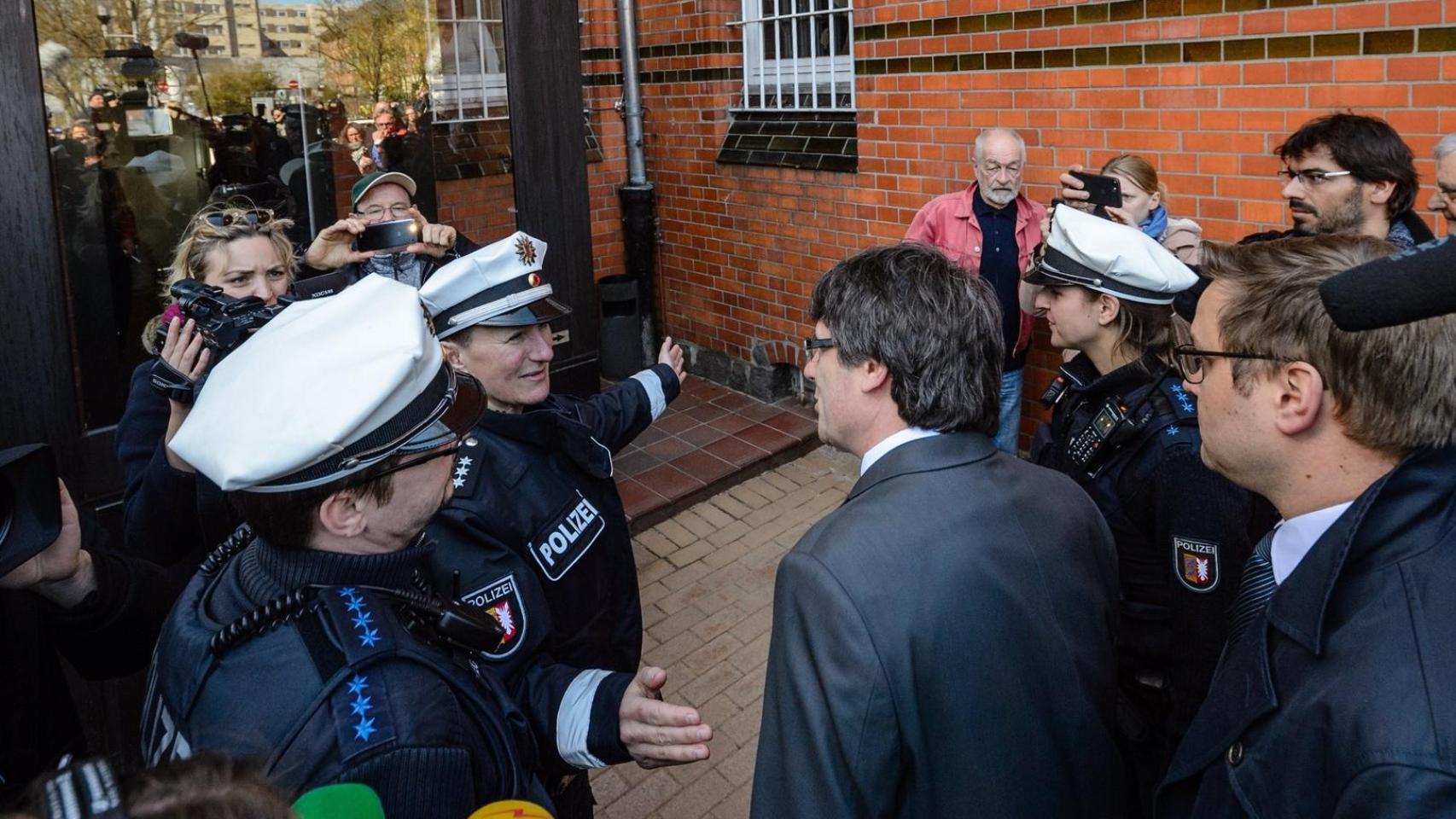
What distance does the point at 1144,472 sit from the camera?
2.33 m

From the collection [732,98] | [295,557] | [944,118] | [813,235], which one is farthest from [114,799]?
[732,98]

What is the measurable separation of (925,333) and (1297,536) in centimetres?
67

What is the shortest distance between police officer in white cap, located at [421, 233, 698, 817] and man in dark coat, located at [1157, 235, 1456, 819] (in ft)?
4.39

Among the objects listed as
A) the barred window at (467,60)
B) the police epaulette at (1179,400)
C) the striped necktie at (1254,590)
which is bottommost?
the striped necktie at (1254,590)

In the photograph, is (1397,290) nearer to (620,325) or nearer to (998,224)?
(998,224)

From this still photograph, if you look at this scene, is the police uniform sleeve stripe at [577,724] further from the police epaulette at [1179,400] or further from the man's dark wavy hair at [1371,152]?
the man's dark wavy hair at [1371,152]

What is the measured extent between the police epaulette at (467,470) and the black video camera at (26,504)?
74cm

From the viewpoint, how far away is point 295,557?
156 cm

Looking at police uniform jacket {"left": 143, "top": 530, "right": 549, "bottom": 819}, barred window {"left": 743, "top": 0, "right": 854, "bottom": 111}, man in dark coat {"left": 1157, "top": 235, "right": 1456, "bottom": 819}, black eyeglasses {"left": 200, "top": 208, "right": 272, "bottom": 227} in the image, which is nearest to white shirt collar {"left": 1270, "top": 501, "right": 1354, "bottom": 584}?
man in dark coat {"left": 1157, "top": 235, "right": 1456, "bottom": 819}

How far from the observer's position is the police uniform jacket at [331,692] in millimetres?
1321

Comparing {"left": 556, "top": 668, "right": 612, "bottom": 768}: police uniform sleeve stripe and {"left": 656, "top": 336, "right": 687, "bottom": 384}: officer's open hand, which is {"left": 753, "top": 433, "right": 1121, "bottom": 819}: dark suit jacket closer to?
{"left": 556, "top": 668, "right": 612, "bottom": 768}: police uniform sleeve stripe

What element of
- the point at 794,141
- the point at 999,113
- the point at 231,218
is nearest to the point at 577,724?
the point at 231,218

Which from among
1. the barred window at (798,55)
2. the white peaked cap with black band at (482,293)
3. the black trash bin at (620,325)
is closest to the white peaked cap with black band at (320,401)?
the white peaked cap with black band at (482,293)

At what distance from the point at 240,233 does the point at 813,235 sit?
400cm
